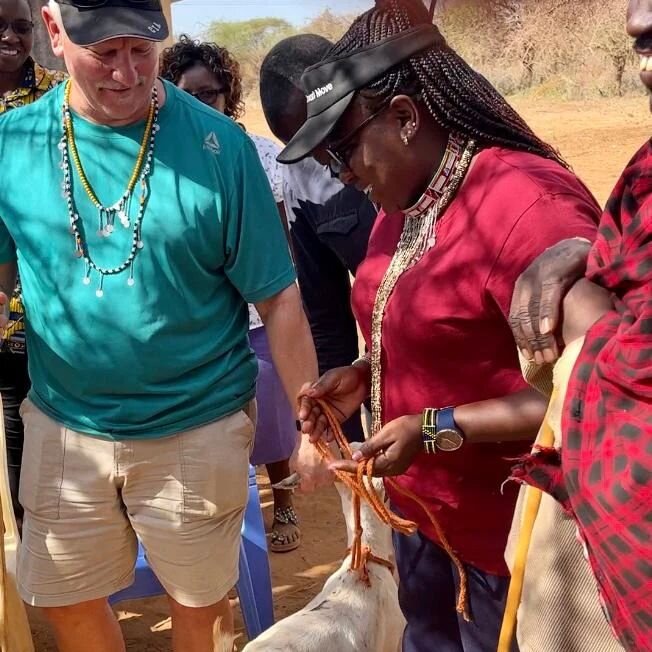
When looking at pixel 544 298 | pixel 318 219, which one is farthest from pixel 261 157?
A: pixel 544 298

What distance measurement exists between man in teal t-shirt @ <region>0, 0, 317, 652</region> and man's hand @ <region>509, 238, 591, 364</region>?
1.23m

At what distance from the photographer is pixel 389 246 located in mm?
2480

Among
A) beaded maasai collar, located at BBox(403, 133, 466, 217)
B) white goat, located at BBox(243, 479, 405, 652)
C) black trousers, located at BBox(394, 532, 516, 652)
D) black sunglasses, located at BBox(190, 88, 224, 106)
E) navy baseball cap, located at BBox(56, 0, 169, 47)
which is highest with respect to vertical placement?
navy baseball cap, located at BBox(56, 0, 169, 47)

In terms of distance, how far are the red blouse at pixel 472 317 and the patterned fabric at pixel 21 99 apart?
179 cm

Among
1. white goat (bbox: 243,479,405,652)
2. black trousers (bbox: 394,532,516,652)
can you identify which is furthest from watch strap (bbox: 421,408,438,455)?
white goat (bbox: 243,479,405,652)

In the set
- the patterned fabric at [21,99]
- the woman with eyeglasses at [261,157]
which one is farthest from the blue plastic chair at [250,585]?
the patterned fabric at [21,99]

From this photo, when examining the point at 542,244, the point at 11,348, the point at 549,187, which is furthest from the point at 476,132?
the point at 11,348

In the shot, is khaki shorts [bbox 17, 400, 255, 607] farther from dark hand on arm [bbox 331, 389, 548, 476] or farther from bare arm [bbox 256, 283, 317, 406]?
dark hand on arm [bbox 331, 389, 548, 476]

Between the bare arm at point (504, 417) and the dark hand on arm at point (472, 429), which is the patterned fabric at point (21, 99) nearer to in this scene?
the dark hand on arm at point (472, 429)

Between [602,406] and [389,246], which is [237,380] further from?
[602,406]

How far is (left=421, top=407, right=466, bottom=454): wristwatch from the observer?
210 centimetres

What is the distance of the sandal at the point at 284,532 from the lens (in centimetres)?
487

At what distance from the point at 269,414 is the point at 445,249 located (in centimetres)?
239

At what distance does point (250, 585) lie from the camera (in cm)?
370
